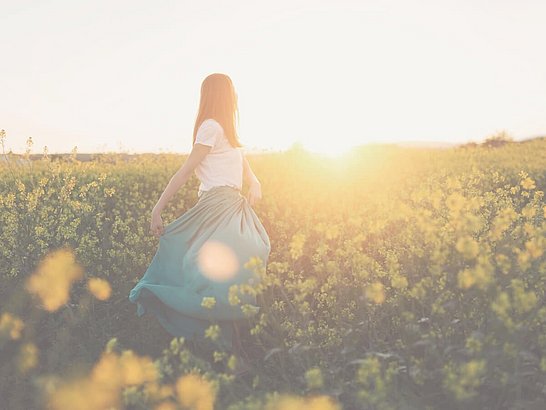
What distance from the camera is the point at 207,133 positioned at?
4.42 metres

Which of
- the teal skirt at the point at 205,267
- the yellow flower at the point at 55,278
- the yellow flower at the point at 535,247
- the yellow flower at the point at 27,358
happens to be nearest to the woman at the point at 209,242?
the teal skirt at the point at 205,267

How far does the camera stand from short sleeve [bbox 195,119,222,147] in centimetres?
441

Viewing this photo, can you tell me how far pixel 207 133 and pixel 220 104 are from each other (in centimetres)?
26

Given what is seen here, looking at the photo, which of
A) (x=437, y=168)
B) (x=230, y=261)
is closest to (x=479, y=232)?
(x=230, y=261)

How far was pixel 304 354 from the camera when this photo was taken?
13.2ft

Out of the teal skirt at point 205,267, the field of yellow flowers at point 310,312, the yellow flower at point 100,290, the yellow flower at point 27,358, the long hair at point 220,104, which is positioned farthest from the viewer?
the yellow flower at point 100,290

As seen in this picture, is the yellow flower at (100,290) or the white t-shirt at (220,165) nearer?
the white t-shirt at (220,165)

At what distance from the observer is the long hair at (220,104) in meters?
4.50

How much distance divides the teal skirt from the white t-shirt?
6cm

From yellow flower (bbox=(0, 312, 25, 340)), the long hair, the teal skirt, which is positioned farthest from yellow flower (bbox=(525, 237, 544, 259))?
yellow flower (bbox=(0, 312, 25, 340))

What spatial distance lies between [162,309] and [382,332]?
69.9 inches

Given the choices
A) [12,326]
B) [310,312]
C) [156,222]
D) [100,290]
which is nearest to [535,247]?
[310,312]

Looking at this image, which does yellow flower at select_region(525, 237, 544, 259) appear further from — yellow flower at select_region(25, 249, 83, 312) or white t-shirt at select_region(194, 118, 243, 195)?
yellow flower at select_region(25, 249, 83, 312)

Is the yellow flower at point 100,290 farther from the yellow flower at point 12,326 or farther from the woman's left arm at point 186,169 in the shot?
the woman's left arm at point 186,169
